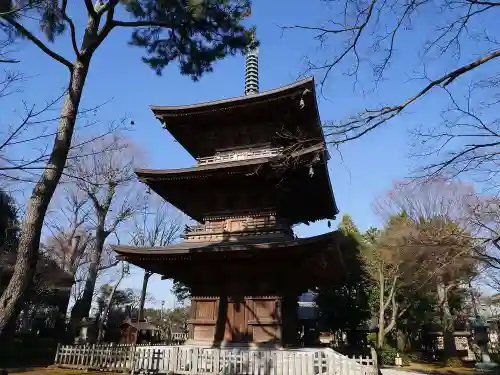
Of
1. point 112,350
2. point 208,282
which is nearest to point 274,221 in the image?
point 208,282

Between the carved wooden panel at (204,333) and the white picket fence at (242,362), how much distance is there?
0.69m

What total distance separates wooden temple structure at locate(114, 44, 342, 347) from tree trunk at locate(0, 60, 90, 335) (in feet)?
18.4

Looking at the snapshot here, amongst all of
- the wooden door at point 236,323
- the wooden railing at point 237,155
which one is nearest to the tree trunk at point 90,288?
the wooden railing at point 237,155

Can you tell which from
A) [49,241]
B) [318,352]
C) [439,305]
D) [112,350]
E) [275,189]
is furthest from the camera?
[49,241]

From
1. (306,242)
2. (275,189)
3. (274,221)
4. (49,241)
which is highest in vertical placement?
(49,241)

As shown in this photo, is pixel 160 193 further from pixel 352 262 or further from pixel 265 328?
pixel 352 262

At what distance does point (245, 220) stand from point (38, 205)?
28.2 ft

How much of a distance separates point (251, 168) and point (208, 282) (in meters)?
4.87

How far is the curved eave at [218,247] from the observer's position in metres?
11.8

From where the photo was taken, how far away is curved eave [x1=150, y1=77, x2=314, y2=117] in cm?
1412

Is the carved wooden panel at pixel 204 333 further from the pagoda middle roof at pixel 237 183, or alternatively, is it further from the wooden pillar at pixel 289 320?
the pagoda middle roof at pixel 237 183

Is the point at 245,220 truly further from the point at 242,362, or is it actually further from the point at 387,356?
the point at 387,356

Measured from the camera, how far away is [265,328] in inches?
505

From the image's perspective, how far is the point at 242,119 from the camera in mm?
16141
